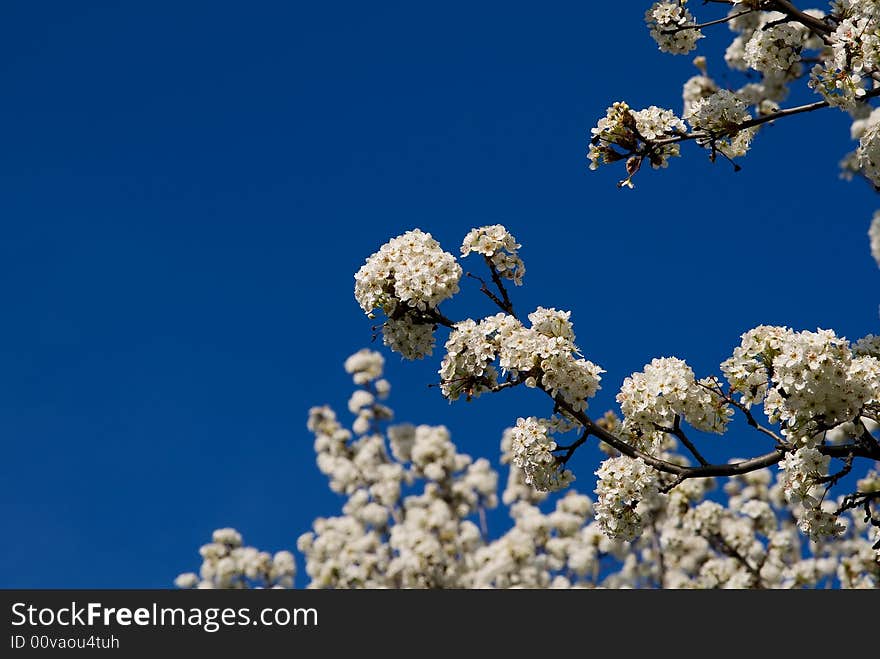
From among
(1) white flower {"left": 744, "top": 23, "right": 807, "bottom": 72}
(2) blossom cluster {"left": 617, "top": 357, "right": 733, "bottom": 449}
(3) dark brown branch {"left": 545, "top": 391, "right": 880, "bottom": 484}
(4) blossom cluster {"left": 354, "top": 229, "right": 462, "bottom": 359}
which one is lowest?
(3) dark brown branch {"left": 545, "top": 391, "right": 880, "bottom": 484}

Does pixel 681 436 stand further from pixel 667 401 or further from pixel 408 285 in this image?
pixel 408 285

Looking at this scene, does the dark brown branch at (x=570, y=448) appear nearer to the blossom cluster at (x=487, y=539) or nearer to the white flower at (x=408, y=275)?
the white flower at (x=408, y=275)

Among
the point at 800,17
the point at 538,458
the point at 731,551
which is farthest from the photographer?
the point at 731,551

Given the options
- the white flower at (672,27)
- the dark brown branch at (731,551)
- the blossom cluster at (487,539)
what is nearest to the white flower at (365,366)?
the blossom cluster at (487,539)

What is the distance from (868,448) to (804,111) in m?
3.07

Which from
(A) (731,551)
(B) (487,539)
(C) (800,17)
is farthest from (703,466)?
(B) (487,539)

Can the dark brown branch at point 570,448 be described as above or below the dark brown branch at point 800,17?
below

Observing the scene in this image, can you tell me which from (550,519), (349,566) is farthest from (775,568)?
(349,566)

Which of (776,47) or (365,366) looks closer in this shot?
(776,47)

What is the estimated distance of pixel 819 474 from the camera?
24.0 feet

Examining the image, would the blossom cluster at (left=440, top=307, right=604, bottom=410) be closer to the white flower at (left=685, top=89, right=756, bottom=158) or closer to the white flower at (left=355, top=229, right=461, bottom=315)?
the white flower at (left=355, top=229, right=461, bottom=315)

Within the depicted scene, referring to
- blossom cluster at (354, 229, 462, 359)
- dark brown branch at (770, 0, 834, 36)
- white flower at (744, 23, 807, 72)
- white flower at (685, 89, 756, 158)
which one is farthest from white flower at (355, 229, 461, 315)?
white flower at (744, 23, 807, 72)

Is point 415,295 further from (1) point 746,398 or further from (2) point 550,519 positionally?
(2) point 550,519

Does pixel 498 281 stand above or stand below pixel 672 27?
below
